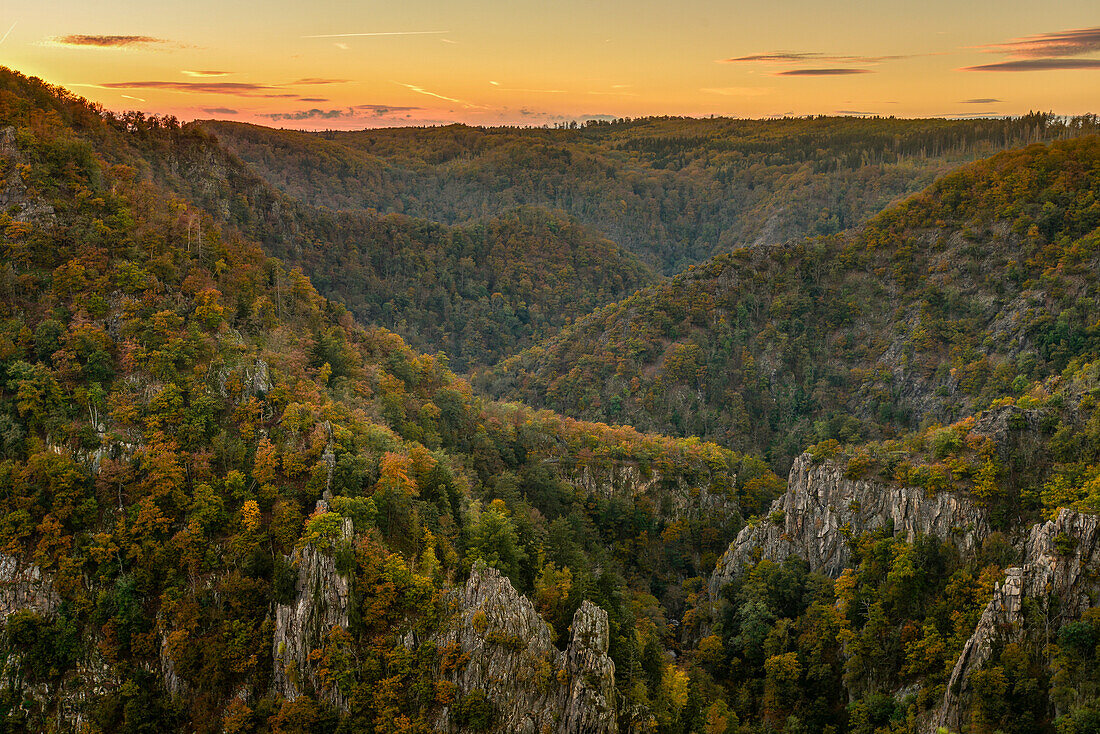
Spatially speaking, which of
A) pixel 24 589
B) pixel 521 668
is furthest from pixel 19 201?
pixel 521 668

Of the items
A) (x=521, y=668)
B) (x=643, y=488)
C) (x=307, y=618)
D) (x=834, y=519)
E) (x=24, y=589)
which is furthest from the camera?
(x=643, y=488)

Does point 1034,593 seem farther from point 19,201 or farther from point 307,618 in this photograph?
point 19,201

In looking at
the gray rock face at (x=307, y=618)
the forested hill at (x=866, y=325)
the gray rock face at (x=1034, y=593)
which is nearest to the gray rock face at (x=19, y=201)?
the gray rock face at (x=307, y=618)

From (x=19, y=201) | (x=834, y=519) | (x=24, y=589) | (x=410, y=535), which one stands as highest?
(x=19, y=201)

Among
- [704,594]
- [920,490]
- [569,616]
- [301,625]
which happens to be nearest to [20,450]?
[301,625]

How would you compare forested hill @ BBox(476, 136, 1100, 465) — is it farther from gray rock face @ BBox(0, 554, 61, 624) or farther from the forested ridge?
gray rock face @ BBox(0, 554, 61, 624)

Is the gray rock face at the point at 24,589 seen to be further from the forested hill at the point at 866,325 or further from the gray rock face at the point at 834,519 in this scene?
the forested hill at the point at 866,325

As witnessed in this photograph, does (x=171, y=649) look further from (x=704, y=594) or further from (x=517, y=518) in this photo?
(x=704, y=594)
